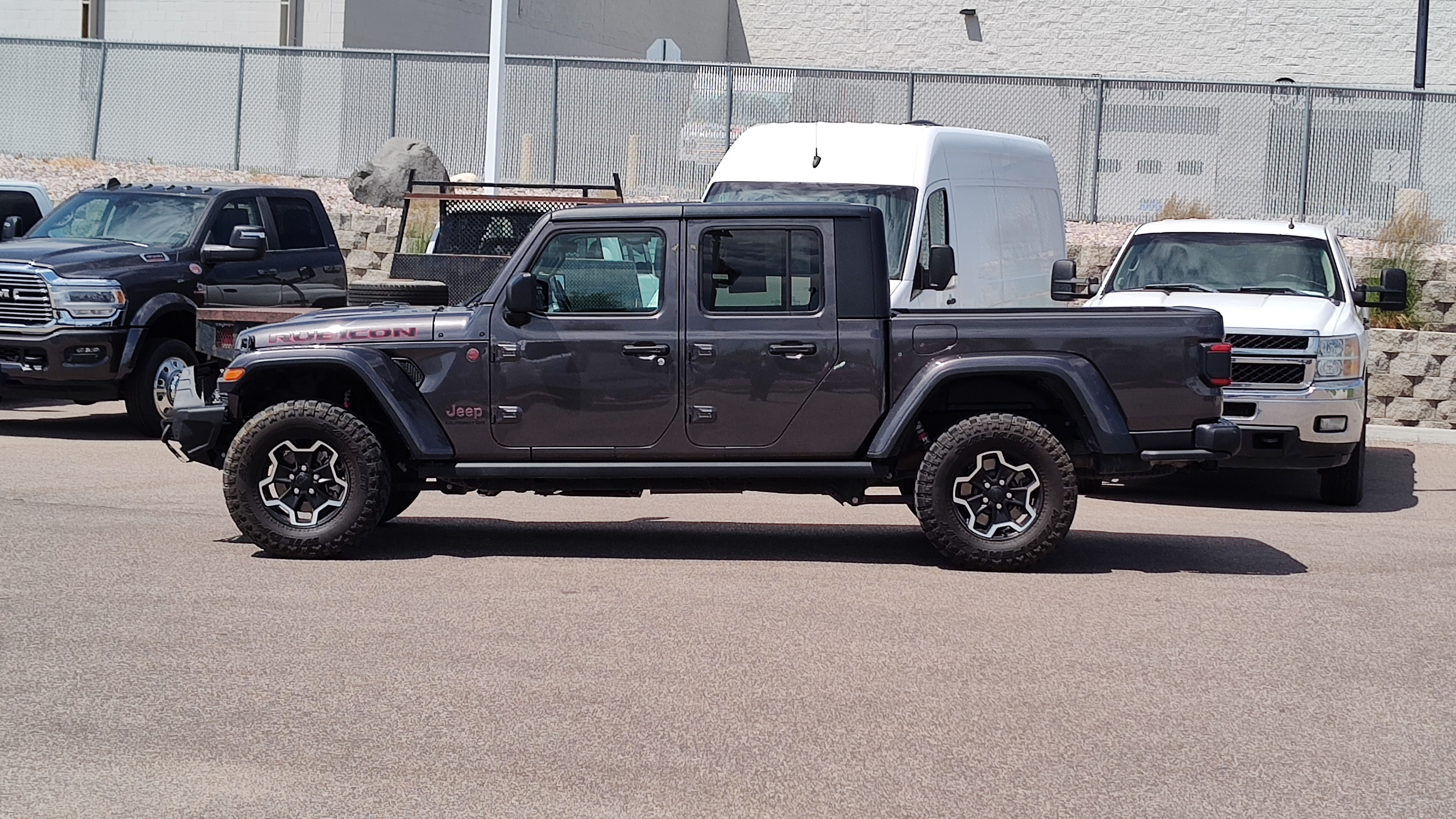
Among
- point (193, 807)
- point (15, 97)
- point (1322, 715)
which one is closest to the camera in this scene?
point (193, 807)

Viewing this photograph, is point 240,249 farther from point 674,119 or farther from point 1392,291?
point 674,119

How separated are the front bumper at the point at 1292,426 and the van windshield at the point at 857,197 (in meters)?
2.65

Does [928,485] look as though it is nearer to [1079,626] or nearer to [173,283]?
[1079,626]

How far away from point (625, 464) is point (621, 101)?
16937 mm

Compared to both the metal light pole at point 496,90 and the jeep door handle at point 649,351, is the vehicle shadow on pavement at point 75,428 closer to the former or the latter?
the metal light pole at point 496,90

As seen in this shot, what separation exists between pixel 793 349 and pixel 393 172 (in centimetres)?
1695

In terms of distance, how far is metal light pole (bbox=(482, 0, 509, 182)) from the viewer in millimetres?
19469

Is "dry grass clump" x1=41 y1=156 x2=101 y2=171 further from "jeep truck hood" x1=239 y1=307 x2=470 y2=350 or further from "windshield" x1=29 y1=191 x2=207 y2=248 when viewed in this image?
"jeep truck hood" x1=239 y1=307 x2=470 y2=350

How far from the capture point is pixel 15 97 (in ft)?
91.3

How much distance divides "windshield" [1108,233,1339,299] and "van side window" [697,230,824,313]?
4.92 m

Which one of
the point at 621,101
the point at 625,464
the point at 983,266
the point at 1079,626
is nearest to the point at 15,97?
the point at 621,101

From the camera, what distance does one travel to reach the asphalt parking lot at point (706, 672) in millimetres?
5059

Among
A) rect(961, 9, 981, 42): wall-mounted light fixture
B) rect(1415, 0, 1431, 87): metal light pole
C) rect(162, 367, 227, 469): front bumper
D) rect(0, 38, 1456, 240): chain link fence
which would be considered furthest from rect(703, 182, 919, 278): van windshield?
rect(961, 9, 981, 42): wall-mounted light fixture

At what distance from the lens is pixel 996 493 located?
27.8ft
